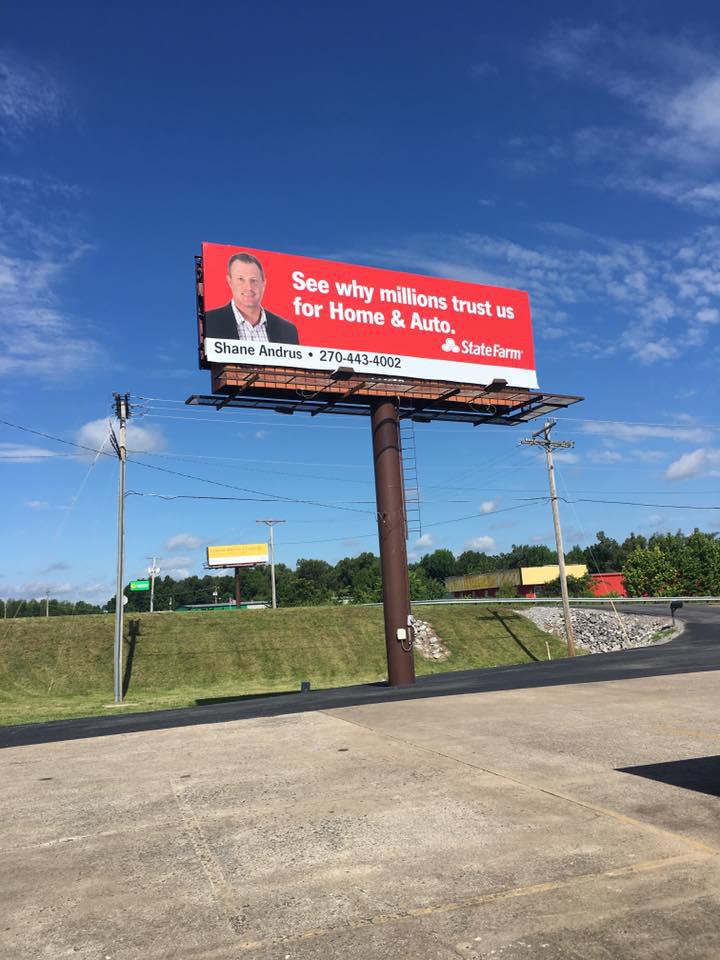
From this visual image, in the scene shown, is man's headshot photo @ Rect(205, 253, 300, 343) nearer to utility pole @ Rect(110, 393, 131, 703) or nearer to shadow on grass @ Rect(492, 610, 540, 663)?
utility pole @ Rect(110, 393, 131, 703)

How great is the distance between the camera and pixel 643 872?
576 cm

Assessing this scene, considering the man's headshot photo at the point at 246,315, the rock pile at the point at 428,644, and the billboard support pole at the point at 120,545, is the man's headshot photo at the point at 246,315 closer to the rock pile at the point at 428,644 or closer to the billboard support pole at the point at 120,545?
the billboard support pole at the point at 120,545

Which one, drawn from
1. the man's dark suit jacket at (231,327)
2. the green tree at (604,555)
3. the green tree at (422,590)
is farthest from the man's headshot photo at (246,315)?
the green tree at (604,555)

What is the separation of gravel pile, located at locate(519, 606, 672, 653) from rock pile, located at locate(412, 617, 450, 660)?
904cm

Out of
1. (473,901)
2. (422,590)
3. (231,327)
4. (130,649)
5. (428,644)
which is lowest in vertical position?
(428,644)

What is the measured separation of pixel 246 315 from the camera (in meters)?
25.9

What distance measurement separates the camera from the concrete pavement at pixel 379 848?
16.2 feet

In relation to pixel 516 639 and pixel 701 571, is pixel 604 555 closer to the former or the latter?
pixel 701 571

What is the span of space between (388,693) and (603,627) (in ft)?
104

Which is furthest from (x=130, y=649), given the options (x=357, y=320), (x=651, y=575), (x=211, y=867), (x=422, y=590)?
(x=422, y=590)

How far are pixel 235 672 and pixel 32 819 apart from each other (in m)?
30.2

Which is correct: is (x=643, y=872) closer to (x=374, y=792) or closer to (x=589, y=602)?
(x=374, y=792)

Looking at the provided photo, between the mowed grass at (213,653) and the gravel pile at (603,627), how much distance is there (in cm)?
183

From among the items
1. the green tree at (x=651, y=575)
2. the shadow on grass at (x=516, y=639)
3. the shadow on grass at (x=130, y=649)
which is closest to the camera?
the shadow on grass at (x=130, y=649)
